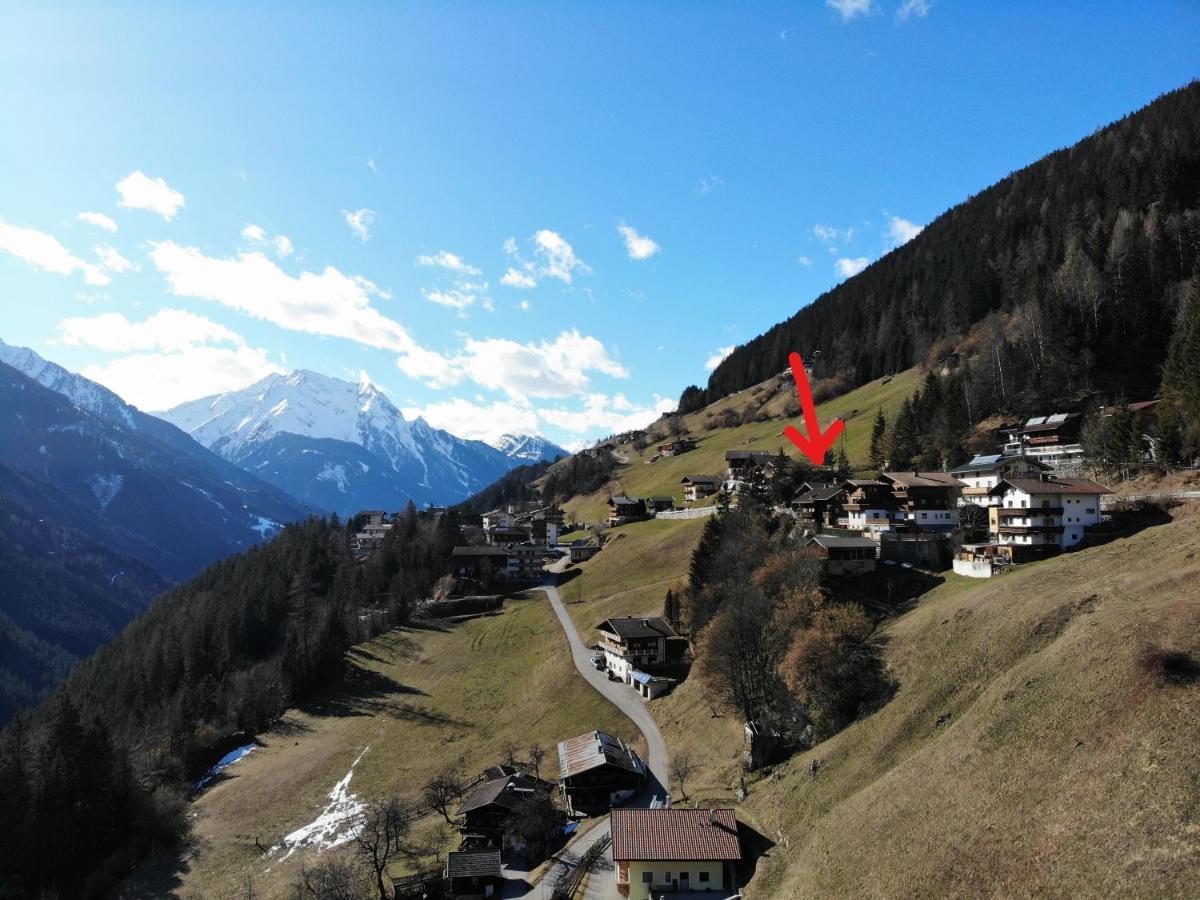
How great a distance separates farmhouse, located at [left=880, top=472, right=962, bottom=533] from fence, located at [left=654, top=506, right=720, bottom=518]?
37.7 metres

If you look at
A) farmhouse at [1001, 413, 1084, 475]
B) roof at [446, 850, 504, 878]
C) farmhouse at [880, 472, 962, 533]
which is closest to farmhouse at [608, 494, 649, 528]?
farmhouse at [880, 472, 962, 533]

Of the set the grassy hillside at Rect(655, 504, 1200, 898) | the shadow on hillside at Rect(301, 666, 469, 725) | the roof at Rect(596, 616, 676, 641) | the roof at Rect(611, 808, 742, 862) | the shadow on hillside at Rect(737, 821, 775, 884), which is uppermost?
the grassy hillside at Rect(655, 504, 1200, 898)

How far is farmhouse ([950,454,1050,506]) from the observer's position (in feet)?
268

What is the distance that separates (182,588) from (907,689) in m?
187

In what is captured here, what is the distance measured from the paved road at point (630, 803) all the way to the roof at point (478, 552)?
42.2m

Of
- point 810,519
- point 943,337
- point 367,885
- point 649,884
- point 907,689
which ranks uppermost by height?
point 943,337

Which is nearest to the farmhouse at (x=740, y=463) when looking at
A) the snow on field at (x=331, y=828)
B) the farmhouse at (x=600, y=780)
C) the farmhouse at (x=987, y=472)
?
the farmhouse at (x=987, y=472)

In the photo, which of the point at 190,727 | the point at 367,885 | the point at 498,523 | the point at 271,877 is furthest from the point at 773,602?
the point at 498,523

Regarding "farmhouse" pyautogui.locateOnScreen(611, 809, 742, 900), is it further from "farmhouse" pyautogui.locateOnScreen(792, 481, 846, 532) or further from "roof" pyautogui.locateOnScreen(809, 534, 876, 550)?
"farmhouse" pyautogui.locateOnScreen(792, 481, 846, 532)

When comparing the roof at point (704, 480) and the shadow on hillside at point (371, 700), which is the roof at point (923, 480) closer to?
the roof at point (704, 480)

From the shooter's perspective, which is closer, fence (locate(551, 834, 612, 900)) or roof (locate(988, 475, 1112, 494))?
fence (locate(551, 834, 612, 900))

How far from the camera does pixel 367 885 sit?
1987 inches

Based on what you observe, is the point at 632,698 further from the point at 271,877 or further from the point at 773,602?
the point at 271,877

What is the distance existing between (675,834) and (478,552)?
102826mm
